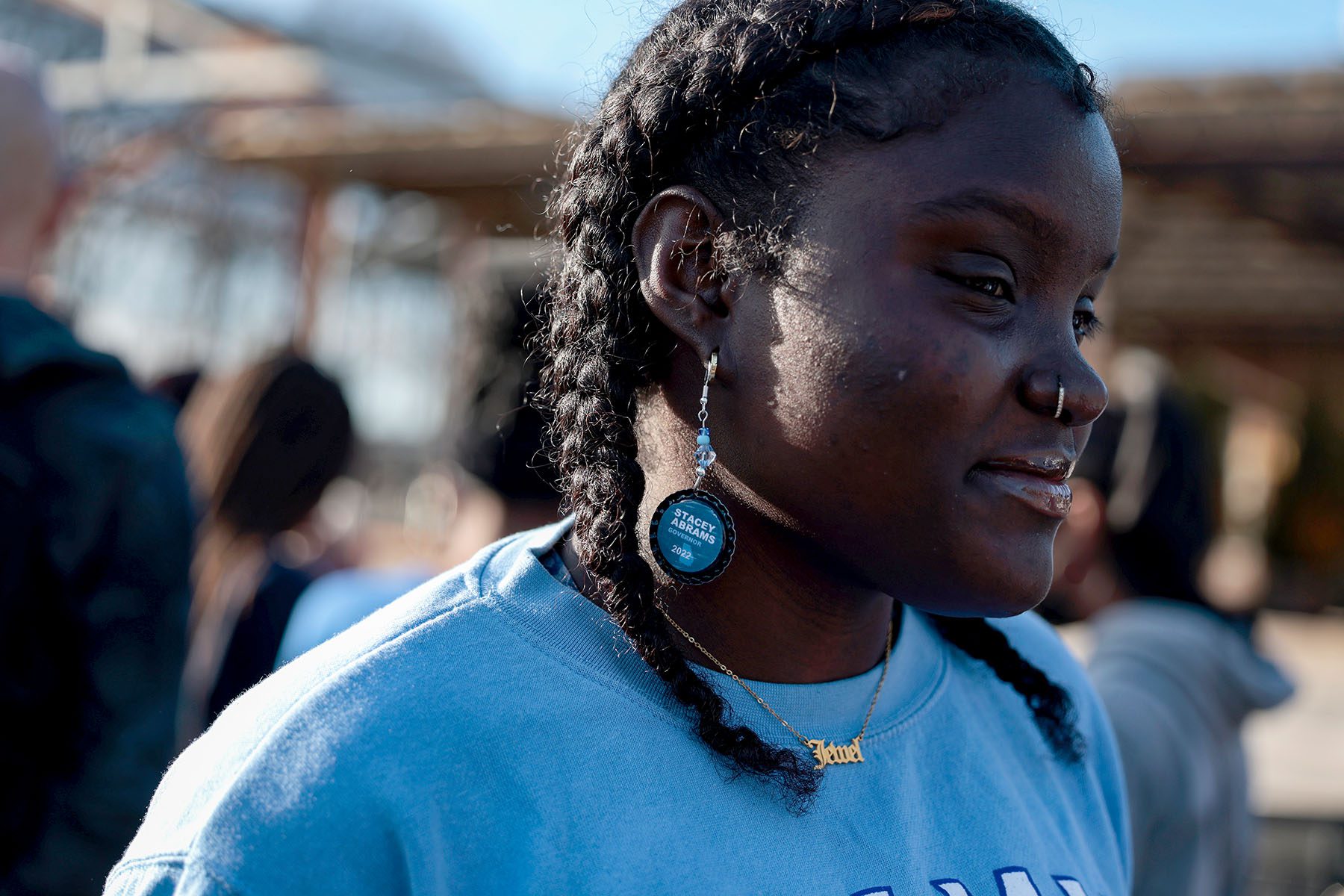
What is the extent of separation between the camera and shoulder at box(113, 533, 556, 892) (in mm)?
1077

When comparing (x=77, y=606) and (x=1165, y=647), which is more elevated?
(x=1165, y=647)

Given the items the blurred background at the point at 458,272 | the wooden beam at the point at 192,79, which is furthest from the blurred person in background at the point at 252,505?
the wooden beam at the point at 192,79

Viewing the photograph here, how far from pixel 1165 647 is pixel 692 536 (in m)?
1.85

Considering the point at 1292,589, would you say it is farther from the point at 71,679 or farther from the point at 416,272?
the point at 71,679

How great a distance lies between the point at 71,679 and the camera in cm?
213

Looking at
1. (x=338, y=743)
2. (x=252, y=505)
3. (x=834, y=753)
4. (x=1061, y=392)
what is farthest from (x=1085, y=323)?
(x=252, y=505)

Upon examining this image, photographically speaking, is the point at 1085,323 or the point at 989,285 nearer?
the point at 989,285

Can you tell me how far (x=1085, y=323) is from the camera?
1.47 meters

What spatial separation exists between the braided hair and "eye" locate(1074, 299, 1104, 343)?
0.23 m

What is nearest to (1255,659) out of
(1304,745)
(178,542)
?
(178,542)

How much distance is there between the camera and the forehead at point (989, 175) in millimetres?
1223

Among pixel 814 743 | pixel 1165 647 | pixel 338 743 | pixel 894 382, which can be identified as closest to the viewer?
pixel 338 743

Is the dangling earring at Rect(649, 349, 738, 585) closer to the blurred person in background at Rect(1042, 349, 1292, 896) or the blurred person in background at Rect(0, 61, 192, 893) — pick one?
the blurred person in background at Rect(0, 61, 192, 893)

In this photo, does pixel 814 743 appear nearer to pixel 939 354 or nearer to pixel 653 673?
pixel 653 673
